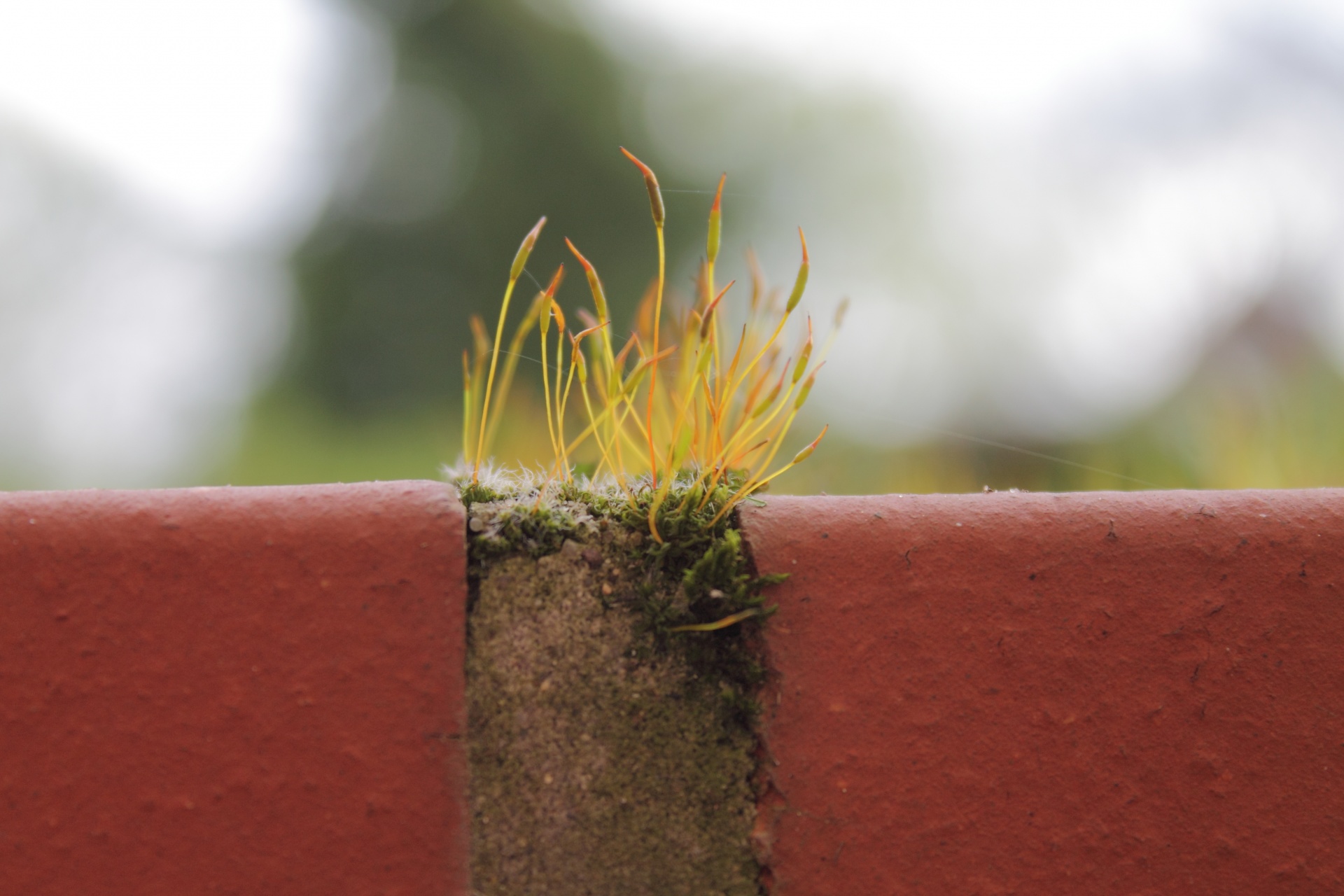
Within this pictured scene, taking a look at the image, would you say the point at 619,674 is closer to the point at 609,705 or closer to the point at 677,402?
the point at 609,705

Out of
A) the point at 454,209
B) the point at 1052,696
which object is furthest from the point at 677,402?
the point at 454,209

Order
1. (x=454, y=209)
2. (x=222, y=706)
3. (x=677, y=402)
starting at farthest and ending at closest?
(x=454, y=209) → (x=677, y=402) → (x=222, y=706)

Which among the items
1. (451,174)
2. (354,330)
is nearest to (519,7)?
(451,174)

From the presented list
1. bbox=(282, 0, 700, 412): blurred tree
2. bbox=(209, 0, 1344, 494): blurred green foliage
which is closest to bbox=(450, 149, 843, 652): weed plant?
bbox=(209, 0, 1344, 494): blurred green foliage

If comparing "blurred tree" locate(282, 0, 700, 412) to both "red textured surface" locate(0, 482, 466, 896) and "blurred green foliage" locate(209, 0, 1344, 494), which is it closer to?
"blurred green foliage" locate(209, 0, 1344, 494)

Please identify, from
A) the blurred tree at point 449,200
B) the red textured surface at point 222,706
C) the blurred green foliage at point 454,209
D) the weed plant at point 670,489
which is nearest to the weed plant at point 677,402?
the weed plant at point 670,489
